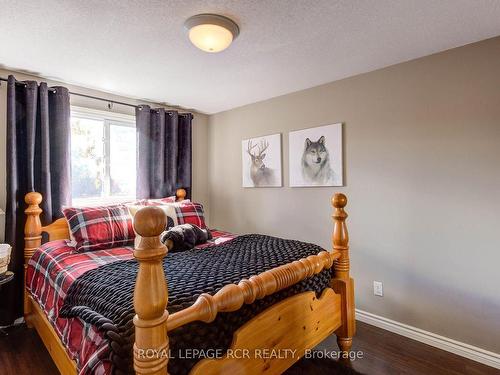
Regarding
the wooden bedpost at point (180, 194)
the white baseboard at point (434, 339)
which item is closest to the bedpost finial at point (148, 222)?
the white baseboard at point (434, 339)

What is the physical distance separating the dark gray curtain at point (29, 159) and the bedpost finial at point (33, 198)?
11cm

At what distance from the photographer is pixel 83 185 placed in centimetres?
291

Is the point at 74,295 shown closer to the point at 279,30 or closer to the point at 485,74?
the point at 279,30

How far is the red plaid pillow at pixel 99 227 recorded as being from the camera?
7.26ft

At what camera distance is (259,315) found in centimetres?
134

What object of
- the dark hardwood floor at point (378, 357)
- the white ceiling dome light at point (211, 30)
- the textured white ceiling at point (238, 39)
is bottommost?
the dark hardwood floor at point (378, 357)

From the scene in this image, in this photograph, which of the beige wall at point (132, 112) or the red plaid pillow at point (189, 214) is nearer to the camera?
the beige wall at point (132, 112)

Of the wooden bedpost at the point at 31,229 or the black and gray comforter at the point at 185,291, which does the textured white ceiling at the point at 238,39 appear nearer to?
the wooden bedpost at the point at 31,229

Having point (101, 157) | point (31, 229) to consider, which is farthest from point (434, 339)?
point (101, 157)

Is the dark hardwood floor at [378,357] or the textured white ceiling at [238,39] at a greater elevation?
the textured white ceiling at [238,39]

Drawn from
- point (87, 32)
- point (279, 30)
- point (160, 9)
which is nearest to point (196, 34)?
point (160, 9)

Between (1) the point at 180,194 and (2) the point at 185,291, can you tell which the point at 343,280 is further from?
(1) the point at 180,194

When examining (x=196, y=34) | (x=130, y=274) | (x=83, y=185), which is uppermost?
(x=196, y=34)

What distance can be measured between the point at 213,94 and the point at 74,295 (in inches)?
90.3
